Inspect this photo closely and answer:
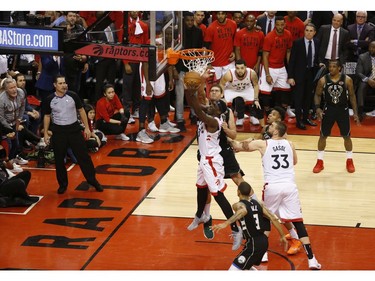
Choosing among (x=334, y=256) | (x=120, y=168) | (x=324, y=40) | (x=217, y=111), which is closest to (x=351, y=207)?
(x=334, y=256)

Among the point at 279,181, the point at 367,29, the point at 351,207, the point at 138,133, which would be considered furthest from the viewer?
the point at 367,29

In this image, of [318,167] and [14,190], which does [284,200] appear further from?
[14,190]

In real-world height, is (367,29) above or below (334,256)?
above

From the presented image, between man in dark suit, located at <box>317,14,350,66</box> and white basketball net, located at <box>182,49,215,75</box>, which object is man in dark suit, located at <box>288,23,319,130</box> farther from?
white basketball net, located at <box>182,49,215,75</box>

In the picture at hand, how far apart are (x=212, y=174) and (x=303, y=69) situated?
575cm

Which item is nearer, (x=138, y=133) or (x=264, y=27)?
(x=138, y=133)

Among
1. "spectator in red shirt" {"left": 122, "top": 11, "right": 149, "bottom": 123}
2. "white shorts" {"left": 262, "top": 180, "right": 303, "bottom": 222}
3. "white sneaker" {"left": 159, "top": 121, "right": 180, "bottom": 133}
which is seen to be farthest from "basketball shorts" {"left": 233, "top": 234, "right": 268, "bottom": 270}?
"white sneaker" {"left": 159, "top": 121, "right": 180, "bottom": 133}

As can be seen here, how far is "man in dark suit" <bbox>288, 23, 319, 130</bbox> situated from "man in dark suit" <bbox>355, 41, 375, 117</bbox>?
35.5 inches

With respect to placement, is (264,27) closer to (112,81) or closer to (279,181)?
(112,81)

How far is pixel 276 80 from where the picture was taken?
58.1 ft

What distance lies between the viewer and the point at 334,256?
11891 mm

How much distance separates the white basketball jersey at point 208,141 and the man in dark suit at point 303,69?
5491mm

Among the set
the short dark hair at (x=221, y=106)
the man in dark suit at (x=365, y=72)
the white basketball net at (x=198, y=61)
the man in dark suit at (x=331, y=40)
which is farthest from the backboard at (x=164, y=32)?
the man in dark suit at (x=365, y=72)

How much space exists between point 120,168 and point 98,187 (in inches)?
47.5
